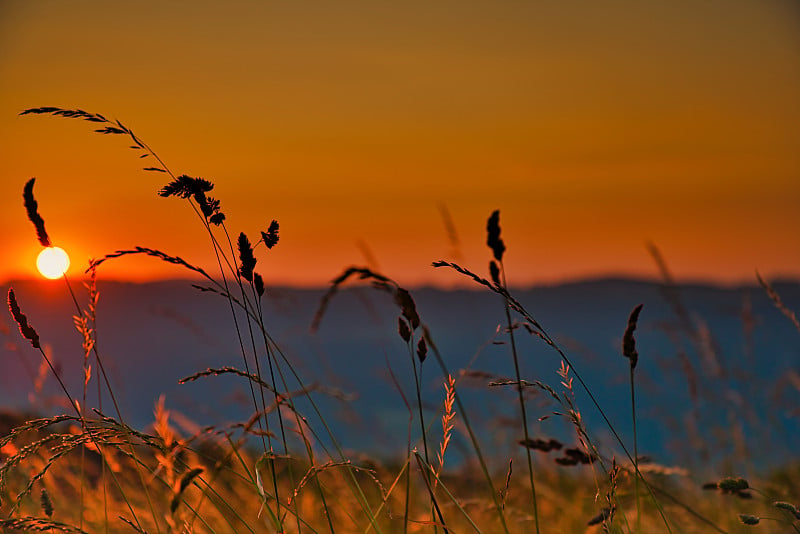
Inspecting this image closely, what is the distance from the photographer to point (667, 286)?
3828mm

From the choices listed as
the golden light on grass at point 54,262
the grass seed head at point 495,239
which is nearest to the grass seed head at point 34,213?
the golden light on grass at point 54,262

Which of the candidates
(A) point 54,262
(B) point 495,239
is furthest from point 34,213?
(B) point 495,239

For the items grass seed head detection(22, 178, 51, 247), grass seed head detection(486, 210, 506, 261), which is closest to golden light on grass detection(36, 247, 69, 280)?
grass seed head detection(22, 178, 51, 247)

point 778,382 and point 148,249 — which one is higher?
point 148,249

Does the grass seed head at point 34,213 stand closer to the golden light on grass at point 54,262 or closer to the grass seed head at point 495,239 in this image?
the golden light on grass at point 54,262

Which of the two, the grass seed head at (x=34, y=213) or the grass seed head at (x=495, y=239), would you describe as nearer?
the grass seed head at (x=495, y=239)

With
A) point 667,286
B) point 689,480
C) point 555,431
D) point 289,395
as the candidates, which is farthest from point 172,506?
point 555,431

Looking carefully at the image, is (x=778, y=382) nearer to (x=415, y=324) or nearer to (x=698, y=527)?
(x=698, y=527)

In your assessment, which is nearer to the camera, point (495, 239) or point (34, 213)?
point (495, 239)

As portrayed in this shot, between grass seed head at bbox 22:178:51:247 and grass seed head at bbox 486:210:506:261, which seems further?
grass seed head at bbox 22:178:51:247

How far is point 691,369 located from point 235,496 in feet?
8.62

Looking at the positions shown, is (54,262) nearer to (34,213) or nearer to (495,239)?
(34,213)

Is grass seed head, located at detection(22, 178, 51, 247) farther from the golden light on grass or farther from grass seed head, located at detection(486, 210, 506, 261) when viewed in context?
grass seed head, located at detection(486, 210, 506, 261)

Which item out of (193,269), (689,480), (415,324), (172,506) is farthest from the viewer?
(689,480)
